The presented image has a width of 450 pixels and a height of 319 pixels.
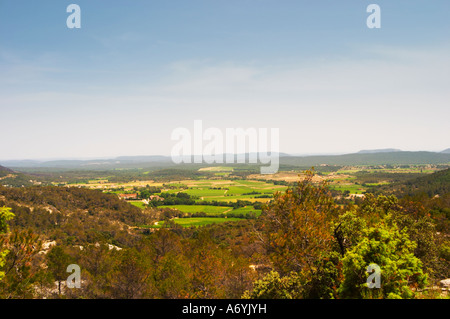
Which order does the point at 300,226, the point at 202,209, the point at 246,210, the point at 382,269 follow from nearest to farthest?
the point at 382,269
the point at 300,226
the point at 246,210
the point at 202,209

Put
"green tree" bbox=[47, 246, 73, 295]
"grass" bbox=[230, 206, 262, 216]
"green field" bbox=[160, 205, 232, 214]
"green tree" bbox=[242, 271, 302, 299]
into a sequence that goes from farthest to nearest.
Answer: "green field" bbox=[160, 205, 232, 214], "grass" bbox=[230, 206, 262, 216], "green tree" bbox=[47, 246, 73, 295], "green tree" bbox=[242, 271, 302, 299]

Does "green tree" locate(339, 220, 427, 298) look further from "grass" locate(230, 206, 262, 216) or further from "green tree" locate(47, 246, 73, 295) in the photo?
"grass" locate(230, 206, 262, 216)

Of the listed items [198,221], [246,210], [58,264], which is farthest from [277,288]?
[246,210]

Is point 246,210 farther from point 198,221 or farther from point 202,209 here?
point 198,221

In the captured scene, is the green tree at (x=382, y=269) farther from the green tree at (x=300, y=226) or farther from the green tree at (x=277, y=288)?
the green tree at (x=277, y=288)

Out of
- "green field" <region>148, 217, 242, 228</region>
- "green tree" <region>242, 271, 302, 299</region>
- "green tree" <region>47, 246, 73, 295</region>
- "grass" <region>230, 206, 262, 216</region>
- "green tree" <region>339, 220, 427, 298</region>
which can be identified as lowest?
"green field" <region>148, 217, 242, 228</region>

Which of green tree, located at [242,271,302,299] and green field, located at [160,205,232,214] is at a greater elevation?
green tree, located at [242,271,302,299]

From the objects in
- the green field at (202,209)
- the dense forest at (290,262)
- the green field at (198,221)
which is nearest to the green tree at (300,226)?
the dense forest at (290,262)

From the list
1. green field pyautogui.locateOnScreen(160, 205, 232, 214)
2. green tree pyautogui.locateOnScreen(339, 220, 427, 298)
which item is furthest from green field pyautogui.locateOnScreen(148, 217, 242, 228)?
green tree pyautogui.locateOnScreen(339, 220, 427, 298)

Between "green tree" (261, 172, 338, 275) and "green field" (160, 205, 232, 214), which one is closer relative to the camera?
"green tree" (261, 172, 338, 275)
